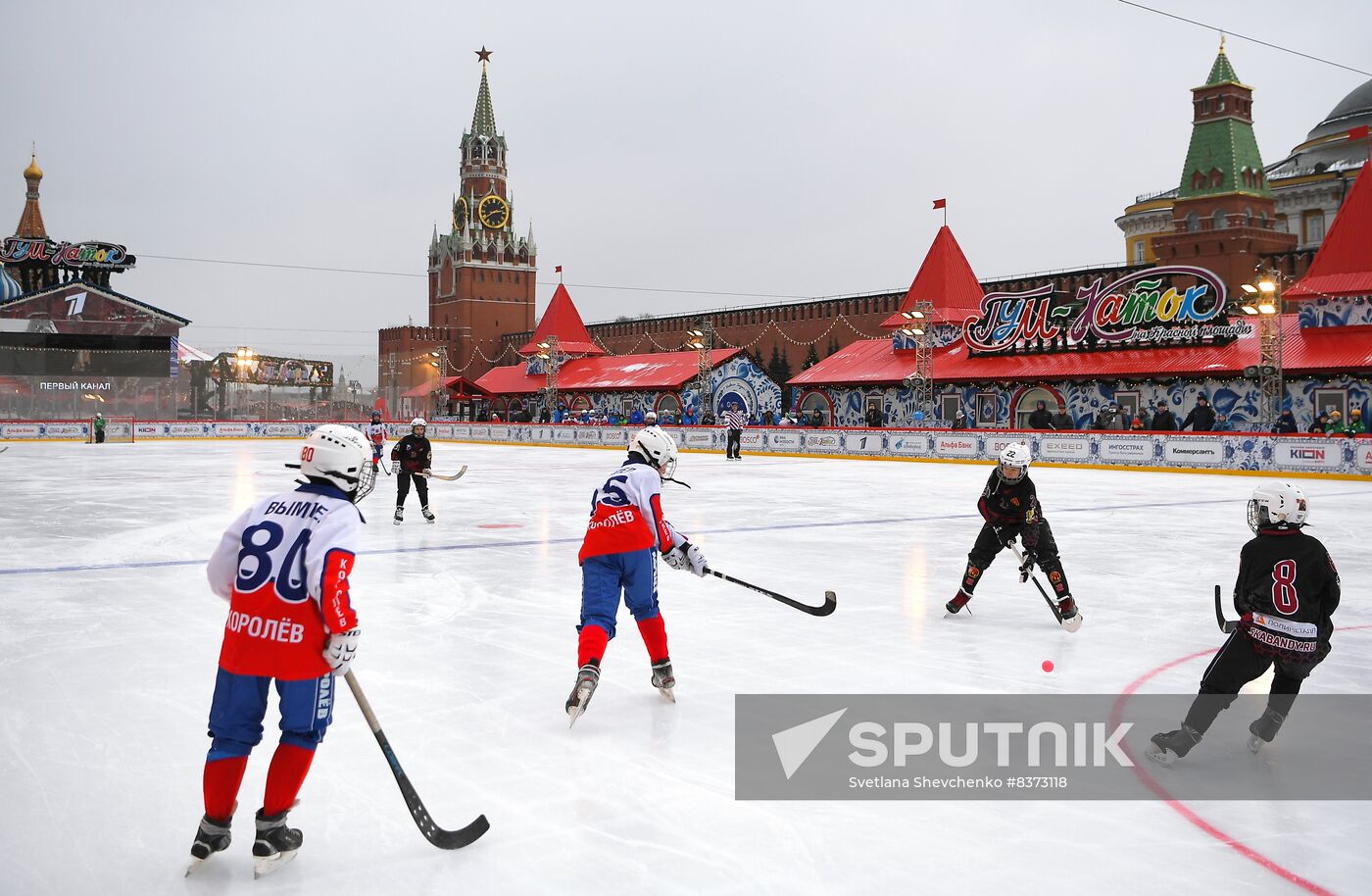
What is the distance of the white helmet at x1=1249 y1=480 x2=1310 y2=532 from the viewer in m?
3.99

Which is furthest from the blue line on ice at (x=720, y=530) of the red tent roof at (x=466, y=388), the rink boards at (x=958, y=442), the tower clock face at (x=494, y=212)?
the tower clock face at (x=494, y=212)

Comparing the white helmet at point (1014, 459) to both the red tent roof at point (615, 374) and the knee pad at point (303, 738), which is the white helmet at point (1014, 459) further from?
the red tent roof at point (615, 374)

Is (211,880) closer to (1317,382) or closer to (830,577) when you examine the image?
(830,577)

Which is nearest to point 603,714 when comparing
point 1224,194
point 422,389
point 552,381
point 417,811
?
point 417,811

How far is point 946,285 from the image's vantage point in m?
37.6

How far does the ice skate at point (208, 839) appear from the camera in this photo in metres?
3.19

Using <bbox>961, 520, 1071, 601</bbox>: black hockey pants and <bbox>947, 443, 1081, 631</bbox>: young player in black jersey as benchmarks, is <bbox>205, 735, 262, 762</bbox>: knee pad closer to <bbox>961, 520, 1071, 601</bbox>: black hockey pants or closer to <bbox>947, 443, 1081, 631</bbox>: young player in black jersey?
<bbox>947, 443, 1081, 631</bbox>: young player in black jersey

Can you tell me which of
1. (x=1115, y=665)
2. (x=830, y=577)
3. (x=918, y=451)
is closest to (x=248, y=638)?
(x=1115, y=665)

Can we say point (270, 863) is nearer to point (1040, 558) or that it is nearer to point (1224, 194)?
point (1040, 558)

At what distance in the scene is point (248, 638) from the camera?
10.3 feet

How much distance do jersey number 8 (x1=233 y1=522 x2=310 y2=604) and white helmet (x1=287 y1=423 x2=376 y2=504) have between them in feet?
0.67

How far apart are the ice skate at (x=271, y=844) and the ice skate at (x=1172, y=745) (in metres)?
3.15

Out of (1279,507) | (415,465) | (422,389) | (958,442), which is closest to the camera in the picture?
(1279,507)

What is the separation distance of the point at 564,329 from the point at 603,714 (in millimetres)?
49410
